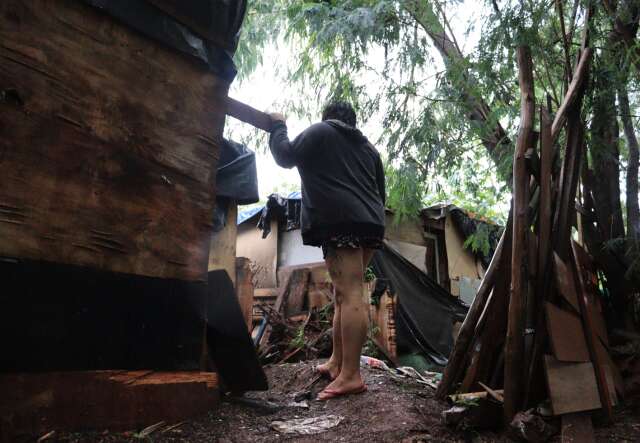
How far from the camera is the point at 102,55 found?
1.81m

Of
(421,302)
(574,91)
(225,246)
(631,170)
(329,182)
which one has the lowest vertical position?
(421,302)

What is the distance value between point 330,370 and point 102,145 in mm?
1967

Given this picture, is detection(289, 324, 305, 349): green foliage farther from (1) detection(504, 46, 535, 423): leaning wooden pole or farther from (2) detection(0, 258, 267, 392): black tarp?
(2) detection(0, 258, 267, 392): black tarp

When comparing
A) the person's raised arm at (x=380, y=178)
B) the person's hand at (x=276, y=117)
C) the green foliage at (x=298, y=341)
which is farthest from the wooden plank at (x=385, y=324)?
the person's hand at (x=276, y=117)

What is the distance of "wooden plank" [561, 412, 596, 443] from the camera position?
2.09 meters

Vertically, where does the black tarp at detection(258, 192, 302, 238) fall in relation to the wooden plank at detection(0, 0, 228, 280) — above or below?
above

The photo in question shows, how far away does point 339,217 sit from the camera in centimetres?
266

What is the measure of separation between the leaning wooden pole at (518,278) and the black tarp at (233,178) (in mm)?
1789

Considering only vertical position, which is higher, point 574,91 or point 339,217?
point 574,91

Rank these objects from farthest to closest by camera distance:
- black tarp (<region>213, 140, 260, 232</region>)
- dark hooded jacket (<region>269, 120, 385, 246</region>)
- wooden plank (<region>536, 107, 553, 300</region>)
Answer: black tarp (<region>213, 140, 260, 232</region>), dark hooded jacket (<region>269, 120, 385, 246</region>), wooden plank (<region>536, 107, 553, 300</region>)

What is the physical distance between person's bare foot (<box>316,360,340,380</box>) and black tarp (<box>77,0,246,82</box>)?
6.05 feet

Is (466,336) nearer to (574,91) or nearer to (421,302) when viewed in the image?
(574,91)

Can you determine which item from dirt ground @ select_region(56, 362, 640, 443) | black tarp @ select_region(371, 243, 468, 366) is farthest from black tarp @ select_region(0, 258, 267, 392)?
black tarp @ select_region(371, 243, 468, 366)

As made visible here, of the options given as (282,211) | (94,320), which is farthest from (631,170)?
(282,211)
